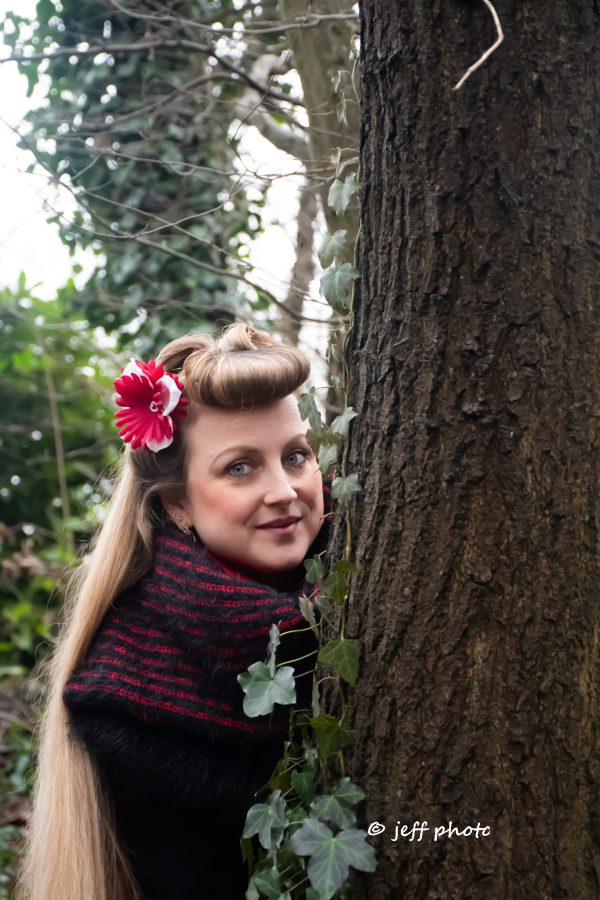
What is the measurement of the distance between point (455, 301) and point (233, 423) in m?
0.79

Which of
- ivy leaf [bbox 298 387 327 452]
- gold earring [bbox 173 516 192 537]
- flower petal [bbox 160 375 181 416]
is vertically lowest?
gold earring [bbox 173 516 192 537]

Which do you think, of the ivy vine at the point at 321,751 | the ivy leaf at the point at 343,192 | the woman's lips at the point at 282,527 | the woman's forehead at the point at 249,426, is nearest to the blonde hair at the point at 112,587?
the woman's forehead at the point at 249,426

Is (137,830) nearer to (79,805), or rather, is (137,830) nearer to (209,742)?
(79,805)

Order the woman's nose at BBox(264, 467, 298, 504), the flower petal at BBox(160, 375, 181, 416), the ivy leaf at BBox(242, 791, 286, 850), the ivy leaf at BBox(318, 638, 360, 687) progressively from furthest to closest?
the flower petal at BBox(160, 375, 181, 416) < the woman's nose at BBox(264, 467, 298, 504) < the ivy leaf at BBox(242, 791, 286, 850) < the ivy leaf at BBox(318, 638, 360, 687)

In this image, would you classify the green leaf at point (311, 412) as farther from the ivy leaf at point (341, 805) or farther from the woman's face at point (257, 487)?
the ivy leaf at point (341, 805)

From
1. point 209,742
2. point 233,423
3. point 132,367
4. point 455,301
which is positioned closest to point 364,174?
point 455,301

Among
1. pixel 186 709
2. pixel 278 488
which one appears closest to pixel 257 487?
pixel 278 488

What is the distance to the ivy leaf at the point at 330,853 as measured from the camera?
1369 millimetres

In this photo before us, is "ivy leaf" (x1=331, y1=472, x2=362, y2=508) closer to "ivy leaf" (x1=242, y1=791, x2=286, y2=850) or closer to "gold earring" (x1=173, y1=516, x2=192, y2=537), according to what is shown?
"ivy leaf" (x1=242, y1=791, x2=286, y2=850)

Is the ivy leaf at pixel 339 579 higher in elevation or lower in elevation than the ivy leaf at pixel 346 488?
lower

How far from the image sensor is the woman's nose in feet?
6.48

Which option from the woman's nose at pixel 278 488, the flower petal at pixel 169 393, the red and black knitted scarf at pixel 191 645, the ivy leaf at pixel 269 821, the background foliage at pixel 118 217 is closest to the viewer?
the ivy leaf at pixel 269 821

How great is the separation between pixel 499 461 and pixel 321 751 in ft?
1.78

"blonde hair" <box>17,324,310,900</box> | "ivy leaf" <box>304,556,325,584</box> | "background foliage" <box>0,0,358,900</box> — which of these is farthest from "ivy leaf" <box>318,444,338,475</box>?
"background foliage" <box>0,0,358,900</box>
